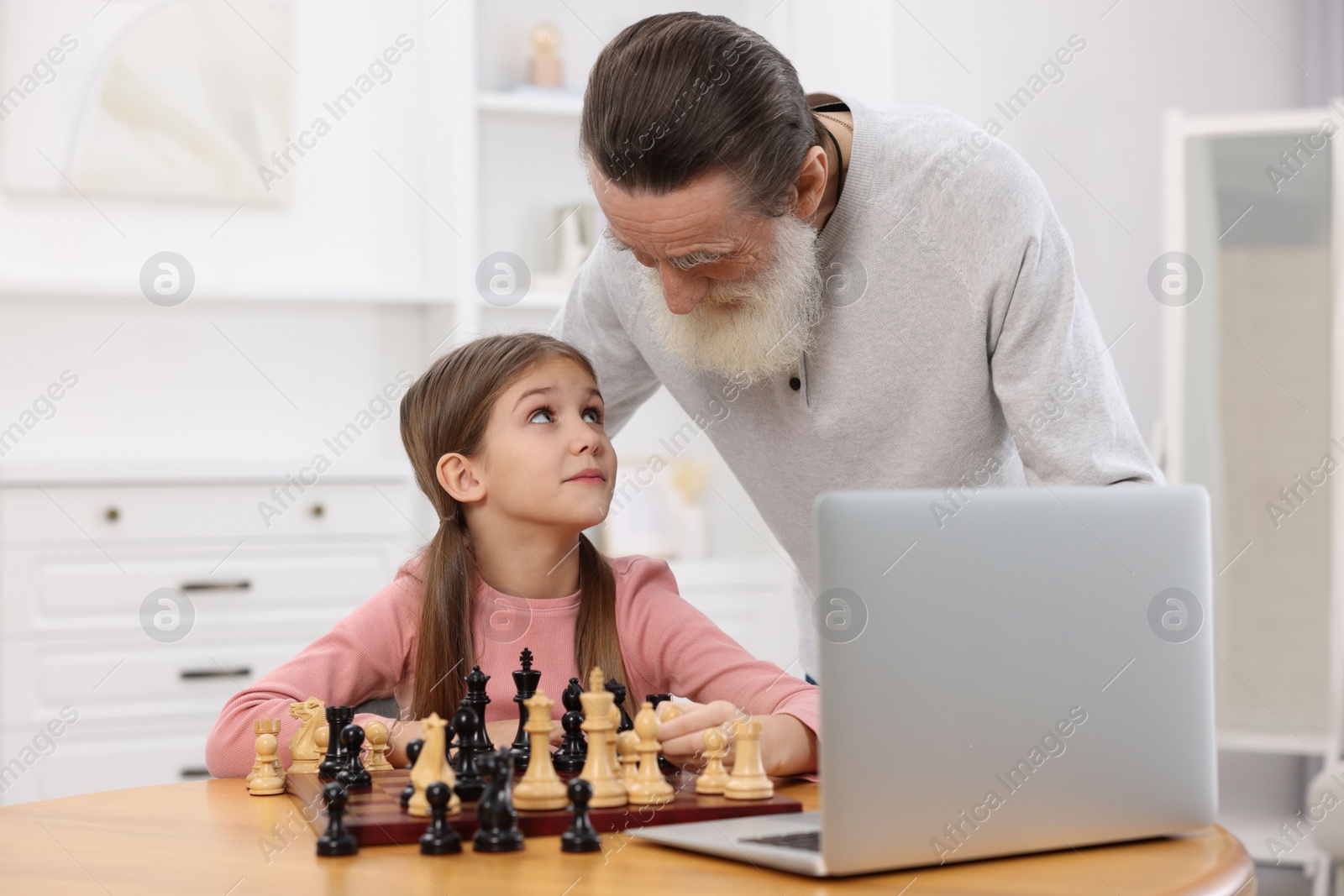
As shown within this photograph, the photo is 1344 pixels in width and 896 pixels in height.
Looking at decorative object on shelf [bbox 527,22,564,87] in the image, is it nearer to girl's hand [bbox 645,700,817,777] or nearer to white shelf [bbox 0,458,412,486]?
white shelf [bbox 0,458,412,486]

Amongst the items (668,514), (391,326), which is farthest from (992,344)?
(391,326)

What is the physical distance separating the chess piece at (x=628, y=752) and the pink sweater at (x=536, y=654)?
27cm

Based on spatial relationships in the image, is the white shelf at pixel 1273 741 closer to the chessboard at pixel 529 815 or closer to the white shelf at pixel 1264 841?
the white shelf at pixel 1264 841

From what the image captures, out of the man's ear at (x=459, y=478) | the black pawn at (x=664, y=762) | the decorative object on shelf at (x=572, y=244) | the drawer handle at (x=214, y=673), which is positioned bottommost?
the drawer handle at (x=214, y=673)

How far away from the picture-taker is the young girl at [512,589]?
148 cm

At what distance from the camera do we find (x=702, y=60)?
142 centimetres

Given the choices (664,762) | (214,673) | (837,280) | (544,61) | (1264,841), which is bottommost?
(1264,841)


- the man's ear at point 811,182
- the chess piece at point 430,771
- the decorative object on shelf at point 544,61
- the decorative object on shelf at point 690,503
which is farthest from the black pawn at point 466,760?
the decorative object on shelf at point 544,61

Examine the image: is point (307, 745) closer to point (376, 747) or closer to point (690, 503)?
point (376, 747)

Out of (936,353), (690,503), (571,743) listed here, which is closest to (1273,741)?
(690,503)

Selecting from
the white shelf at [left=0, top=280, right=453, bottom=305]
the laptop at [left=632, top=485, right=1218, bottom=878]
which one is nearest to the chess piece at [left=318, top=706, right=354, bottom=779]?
the laptop at [left=632, top=485, right=1218, bottom=878]

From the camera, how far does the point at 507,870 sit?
0.89 metres

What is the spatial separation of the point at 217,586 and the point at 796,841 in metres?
2.74

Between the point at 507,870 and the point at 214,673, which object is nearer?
the point at 507,870
